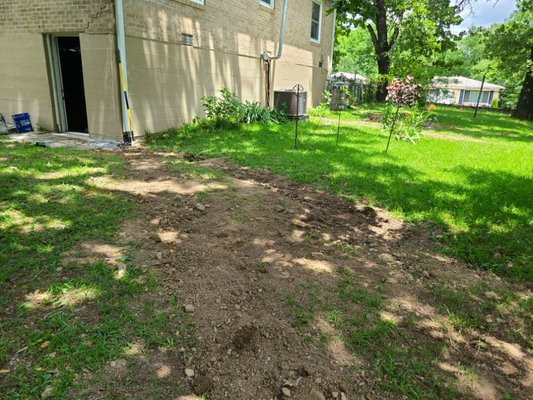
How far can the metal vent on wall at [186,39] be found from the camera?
9.19m

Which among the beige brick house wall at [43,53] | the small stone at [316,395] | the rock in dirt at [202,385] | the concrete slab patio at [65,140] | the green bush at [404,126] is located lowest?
the small stone at [316,395]

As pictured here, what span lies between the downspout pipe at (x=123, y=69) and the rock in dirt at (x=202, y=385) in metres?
6.65

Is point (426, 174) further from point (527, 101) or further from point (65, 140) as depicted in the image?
point (527, 101)

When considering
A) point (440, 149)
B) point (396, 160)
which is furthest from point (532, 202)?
point (440, 149)

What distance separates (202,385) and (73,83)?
8577 millimetres

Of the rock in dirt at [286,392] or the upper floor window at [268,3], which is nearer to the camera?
the rock in dirt at [286,392]

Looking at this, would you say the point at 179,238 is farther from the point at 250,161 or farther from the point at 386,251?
the point at 250,161

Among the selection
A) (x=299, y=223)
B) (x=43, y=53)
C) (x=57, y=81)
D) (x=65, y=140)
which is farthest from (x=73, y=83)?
(x=299, y=223)

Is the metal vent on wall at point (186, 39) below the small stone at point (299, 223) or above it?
above

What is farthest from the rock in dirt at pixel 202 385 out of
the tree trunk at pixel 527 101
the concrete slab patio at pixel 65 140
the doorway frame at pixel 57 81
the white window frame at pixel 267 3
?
the tree trunk at pixel 527 101

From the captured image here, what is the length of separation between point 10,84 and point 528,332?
10646mm

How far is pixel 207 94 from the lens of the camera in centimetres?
1051

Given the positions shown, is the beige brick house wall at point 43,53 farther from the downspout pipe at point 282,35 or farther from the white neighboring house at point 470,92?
the white neighboring house at point 470,92

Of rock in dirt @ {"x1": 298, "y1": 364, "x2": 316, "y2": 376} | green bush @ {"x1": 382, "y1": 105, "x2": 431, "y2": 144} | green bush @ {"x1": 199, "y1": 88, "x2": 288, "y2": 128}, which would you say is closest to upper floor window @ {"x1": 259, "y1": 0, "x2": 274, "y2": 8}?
green bush @ {"x1": 199, "y1": 88, "x2": 288, "y2": 128}
